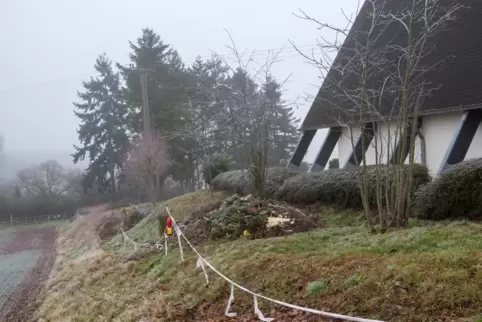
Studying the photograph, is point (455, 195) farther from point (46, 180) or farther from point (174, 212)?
point (46, 180)

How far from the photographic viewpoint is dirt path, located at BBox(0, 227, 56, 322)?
12359 millimetres

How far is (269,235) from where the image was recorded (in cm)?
1022

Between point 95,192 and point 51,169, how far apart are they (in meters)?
5.57

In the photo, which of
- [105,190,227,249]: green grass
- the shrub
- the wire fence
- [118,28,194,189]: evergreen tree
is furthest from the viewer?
the wire fence

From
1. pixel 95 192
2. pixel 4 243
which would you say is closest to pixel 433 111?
pixel 4 243

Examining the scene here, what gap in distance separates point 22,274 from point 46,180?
133 feet

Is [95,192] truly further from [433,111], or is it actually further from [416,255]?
[416,255]

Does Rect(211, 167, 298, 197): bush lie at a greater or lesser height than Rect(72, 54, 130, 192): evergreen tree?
lesser

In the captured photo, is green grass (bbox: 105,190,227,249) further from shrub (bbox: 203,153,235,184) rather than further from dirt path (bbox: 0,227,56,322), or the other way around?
dirt path (bbox: 0,227,56,322)

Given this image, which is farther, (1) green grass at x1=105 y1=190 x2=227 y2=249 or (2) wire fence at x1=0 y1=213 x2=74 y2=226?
(2) wire fence at x1=0 y1=213 x2=74 y2=226

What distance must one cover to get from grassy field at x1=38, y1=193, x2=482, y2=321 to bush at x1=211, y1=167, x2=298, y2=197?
4.46 m

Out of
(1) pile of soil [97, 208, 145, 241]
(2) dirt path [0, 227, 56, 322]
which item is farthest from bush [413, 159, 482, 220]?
(1) pile of soil [97, 208, 145, 241]

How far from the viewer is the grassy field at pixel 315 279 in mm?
4797

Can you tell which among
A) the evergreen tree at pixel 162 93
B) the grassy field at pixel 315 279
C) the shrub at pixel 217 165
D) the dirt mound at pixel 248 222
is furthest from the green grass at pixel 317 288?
the evergreen tree at pixel 162 93
